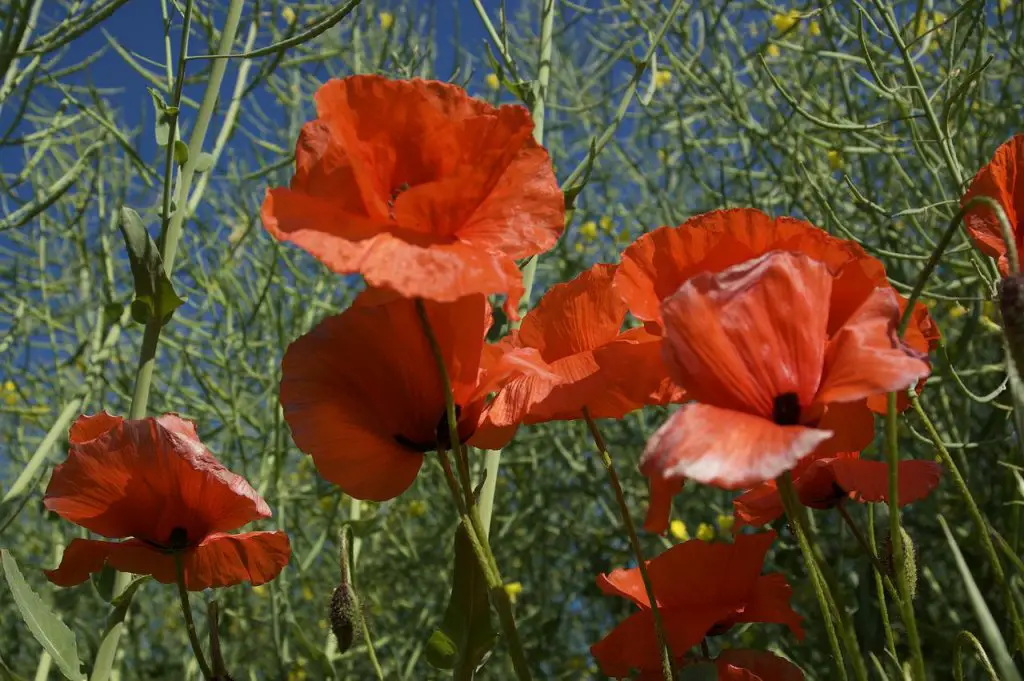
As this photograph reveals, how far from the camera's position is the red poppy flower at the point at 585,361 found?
46 cm

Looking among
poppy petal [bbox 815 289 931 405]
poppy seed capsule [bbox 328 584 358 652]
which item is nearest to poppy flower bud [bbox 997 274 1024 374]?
poppy petal [bbox 815 289 931 405]

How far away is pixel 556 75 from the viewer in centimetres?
276

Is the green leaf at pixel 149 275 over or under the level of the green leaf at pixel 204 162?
under

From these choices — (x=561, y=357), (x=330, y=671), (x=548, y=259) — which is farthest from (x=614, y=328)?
(x=548, y=259)

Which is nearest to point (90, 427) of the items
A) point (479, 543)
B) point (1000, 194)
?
point (479, 543)

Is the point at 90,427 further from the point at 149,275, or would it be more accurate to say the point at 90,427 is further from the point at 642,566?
the point at 642,566

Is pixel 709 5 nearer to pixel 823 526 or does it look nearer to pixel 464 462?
pixel 823 526

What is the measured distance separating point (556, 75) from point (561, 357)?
2.34m

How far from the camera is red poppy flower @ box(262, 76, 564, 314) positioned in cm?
41

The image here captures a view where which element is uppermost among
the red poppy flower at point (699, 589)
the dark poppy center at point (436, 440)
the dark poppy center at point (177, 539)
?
the dark poppy center at point (436, 440)

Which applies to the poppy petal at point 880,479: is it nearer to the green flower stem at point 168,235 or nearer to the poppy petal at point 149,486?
the poppy petal at point 149,486

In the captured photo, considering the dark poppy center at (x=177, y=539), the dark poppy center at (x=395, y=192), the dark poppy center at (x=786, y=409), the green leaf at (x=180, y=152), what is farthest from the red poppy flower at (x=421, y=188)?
the green leaf at (x=180, y=152)

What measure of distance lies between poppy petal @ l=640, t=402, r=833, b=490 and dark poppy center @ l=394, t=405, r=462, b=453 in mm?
143

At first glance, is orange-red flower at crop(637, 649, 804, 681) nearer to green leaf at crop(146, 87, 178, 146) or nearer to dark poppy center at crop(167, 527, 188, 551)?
dark poppy center at crop(167, 527, 188, 551)
